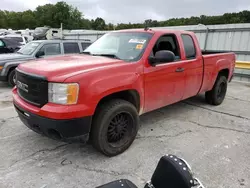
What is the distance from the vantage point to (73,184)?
2699 mm

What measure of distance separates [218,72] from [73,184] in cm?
449

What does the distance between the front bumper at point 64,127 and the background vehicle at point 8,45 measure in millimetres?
9826

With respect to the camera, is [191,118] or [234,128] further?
[191,118]

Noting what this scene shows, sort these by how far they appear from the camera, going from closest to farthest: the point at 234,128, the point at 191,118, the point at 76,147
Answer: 1. the point at 76,147
2. the point at 234,128
3. the point at 191,118

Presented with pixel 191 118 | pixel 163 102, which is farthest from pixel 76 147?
pixel 191 118

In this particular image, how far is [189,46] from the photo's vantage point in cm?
471

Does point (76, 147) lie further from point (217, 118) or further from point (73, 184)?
point (217, 118)

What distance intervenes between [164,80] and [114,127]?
1.32m

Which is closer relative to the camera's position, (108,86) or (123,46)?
(108,86)

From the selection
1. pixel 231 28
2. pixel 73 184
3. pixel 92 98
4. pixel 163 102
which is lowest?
pixel 73 184

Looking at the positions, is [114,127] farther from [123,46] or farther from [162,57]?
[123,46]

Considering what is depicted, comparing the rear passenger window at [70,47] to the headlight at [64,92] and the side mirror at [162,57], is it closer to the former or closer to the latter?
the side mirror at [162,57]

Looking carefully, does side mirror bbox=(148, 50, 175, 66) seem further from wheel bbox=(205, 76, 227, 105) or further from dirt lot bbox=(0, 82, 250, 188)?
wheel bbox=(205, 76, 227, 105)

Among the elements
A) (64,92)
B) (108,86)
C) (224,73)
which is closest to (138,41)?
(108,86)
